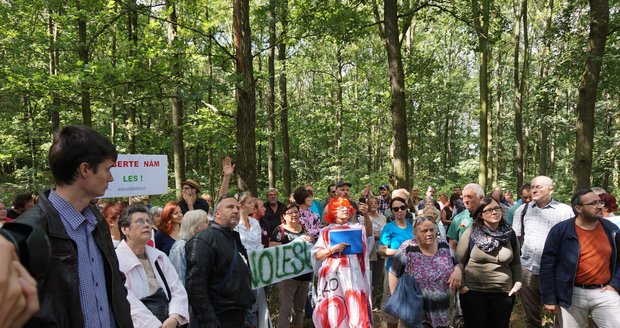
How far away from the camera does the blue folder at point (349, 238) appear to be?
193 inches

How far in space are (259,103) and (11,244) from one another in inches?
1143

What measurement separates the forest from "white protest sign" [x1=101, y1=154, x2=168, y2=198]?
154cm

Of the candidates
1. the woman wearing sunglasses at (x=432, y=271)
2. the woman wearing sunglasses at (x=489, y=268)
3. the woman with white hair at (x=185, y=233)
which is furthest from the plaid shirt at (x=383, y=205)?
the woman with white hair at (x=185, y=233)

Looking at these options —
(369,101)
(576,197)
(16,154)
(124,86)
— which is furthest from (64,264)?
(16,154)

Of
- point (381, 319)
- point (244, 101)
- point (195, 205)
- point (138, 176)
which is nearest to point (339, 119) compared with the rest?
point (244, 101)

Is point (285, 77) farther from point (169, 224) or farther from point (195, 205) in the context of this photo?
point (169, 224)

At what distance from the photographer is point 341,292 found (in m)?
4.88

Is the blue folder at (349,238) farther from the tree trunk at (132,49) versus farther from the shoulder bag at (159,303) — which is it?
the tree trunk at (132,49)

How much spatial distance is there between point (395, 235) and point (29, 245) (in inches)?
199

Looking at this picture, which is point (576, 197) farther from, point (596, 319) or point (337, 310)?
point (337, 310)

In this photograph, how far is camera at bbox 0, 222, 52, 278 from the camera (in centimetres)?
95

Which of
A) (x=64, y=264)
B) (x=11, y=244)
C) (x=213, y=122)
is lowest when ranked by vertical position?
(x=64, y=264)

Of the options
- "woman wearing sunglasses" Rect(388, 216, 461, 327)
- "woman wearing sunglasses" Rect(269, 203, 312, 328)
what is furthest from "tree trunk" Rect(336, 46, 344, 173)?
"woman wearing sunglasses" Rect(388, 216, 461, 327)

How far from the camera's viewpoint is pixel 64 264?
1847 millimetres
